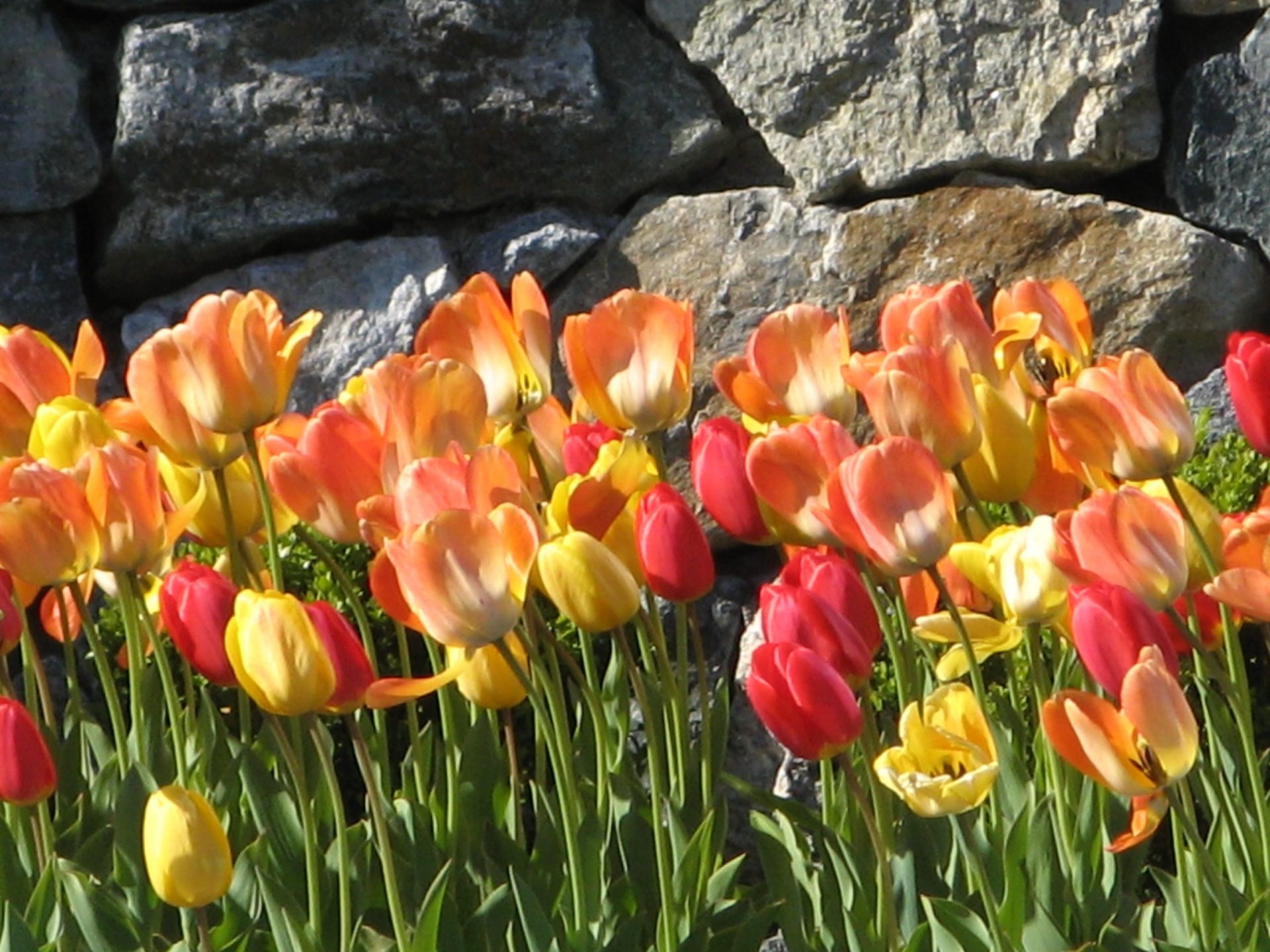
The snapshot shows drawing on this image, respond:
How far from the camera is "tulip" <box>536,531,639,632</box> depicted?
1.29 m

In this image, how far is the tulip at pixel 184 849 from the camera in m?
1.20

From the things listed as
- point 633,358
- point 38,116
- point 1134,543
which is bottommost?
point 1134,543

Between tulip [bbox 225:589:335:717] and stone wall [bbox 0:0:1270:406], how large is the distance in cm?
173

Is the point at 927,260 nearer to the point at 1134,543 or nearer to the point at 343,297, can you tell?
the point at 343,297

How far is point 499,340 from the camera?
1.59 meters

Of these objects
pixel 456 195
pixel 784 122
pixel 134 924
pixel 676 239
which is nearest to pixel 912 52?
pixel 784 122

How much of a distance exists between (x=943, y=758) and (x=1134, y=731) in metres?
0.12

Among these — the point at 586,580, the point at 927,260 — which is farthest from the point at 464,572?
the point at 927,260

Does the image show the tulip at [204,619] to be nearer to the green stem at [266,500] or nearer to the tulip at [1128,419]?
the green stem at [266,500]

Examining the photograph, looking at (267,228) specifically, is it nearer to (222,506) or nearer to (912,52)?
(912,52)

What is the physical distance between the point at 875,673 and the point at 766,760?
46 centimetres

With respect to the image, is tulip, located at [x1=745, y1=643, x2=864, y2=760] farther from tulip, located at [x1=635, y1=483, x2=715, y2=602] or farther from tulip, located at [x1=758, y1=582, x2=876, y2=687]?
tulip, located at [x1=635, y1=483, x2=715, y2=602]

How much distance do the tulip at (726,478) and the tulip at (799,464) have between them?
3.0 inches

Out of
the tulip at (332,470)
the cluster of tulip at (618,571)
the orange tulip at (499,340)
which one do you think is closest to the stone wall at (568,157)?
the cluster of tulip at (618,571)
